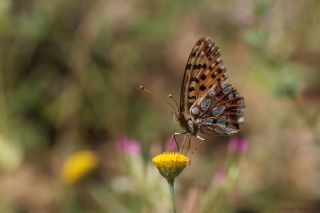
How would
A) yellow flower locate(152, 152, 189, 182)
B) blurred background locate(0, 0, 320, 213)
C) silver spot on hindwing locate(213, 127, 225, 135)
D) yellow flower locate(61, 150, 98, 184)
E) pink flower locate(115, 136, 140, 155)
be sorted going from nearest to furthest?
yellow flower locate(152, 152, 189, 182) < silver spot on hindwing locate(213, 127, 225, 135) < pink flower locate(115, 136, 140, 155) < yellow flower locate(61, 150, 98, 184) < blurred background locate(0, 0, 320, 213)

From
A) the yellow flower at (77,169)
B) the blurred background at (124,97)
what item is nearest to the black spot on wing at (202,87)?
the blurred background at (124,97)

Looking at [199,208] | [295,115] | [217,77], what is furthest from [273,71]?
[199,208]

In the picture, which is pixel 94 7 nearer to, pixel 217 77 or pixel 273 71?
pixel 273 71

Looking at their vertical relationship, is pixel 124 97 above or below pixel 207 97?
above

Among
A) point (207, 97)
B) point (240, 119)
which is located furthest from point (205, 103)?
Result: point (240, 119)

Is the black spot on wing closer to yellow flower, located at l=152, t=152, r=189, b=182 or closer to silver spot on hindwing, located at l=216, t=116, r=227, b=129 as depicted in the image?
silver spot on hindwing, located at l=216, t=116, r=227, b=129

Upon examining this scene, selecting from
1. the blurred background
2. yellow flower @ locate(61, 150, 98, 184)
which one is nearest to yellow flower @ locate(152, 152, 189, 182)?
the blurred background

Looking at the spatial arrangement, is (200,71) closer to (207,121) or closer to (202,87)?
(202,87)

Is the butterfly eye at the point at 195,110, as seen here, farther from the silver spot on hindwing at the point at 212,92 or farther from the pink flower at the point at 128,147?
the pink flower at the point at 128,147
